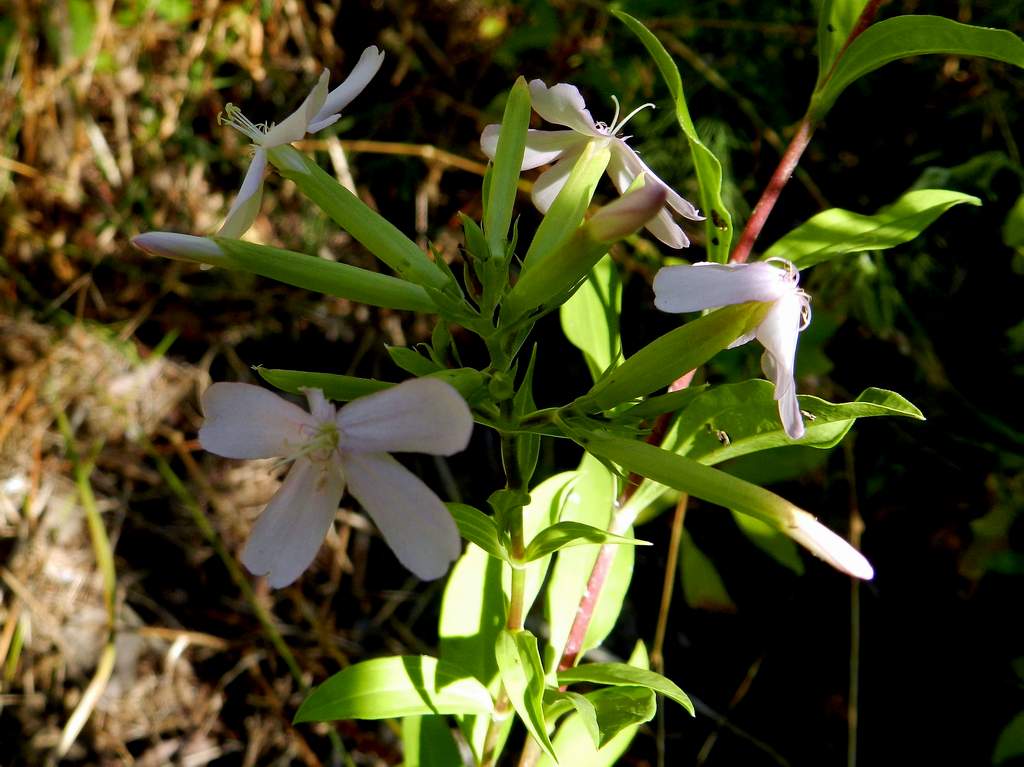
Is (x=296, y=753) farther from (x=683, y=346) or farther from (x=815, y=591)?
(x=683, y=346)

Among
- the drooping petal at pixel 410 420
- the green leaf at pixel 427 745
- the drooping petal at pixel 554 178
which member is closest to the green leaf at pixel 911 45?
the drooping petal at pixel 554 178

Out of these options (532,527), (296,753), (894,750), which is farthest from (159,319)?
(894,750)

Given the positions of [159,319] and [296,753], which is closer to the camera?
[296,753]

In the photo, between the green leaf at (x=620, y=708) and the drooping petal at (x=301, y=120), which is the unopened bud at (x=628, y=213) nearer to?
the drooping petal at (x=301, y=120)

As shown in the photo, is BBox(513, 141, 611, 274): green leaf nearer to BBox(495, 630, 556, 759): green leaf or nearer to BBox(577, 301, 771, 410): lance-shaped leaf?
BBox(577, 301, 771, 410): lance-shaped leaf

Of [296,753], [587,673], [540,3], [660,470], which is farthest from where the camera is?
[540,3]

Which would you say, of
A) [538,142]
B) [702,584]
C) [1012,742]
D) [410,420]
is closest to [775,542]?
[702,584]
